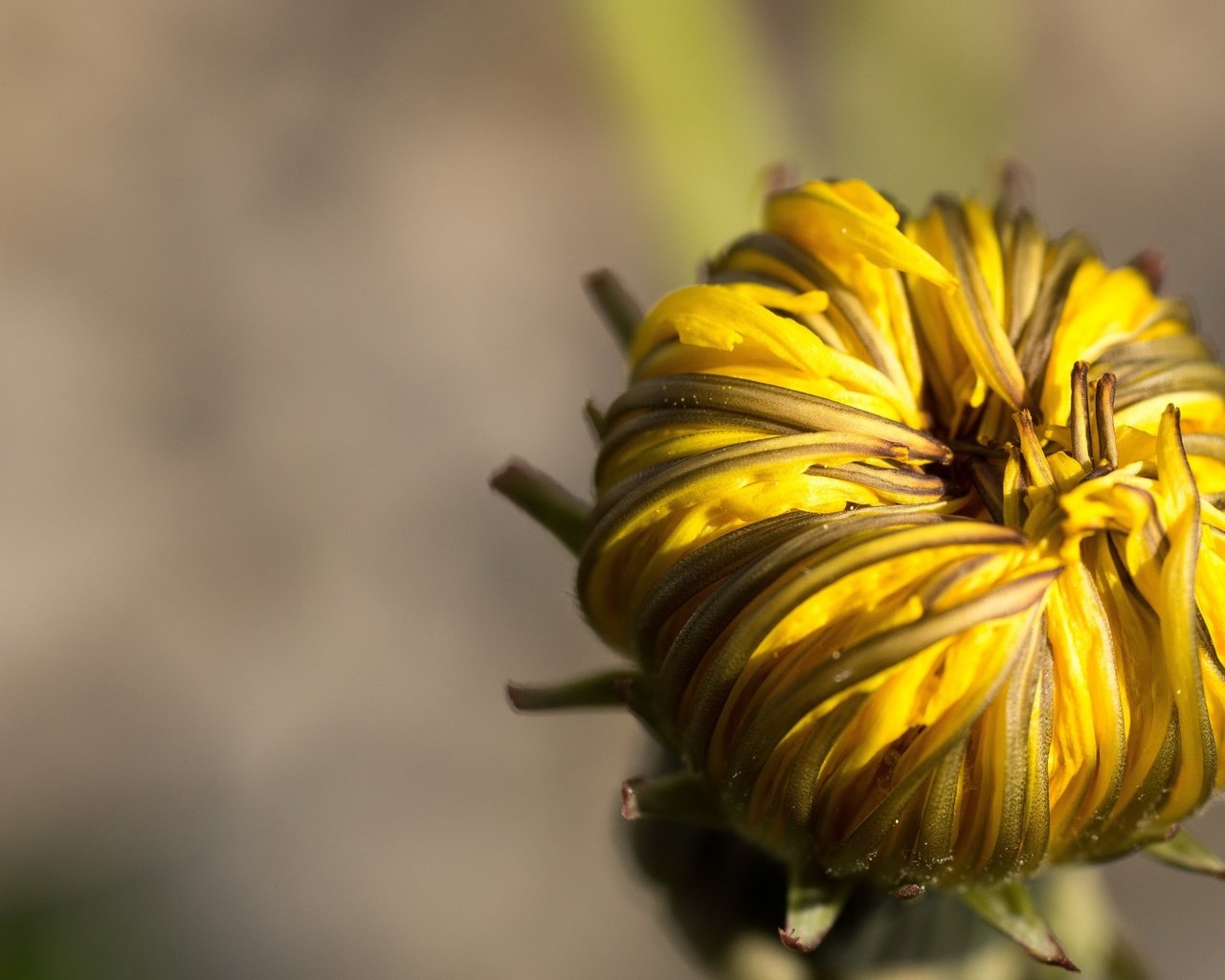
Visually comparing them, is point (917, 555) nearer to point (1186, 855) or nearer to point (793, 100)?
point (1186, 855)

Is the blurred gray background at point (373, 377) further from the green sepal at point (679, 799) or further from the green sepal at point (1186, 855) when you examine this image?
the green sepal at point (1186, 855)

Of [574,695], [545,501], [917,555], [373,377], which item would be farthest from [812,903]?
[373,377]

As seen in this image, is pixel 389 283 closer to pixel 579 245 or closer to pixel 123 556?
pixel 579 245

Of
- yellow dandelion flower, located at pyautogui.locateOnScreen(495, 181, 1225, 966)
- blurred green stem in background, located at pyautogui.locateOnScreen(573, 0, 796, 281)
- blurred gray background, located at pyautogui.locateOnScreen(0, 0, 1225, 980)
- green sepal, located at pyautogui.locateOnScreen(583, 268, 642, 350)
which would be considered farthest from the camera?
blurred gray background, located at pyautogui.locateOnScreen(0, 0, 1225, 980)

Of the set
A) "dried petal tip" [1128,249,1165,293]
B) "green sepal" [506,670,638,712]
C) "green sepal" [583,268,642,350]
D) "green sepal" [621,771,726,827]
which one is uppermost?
"green sepal" [583,268,642,350]

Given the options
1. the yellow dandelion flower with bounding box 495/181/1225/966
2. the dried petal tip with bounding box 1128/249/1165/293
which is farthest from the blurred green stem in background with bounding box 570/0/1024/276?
the yellow dandelion flower with bounding box 495/181/1225/966

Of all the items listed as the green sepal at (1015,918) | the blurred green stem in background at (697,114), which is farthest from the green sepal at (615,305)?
the blurred green stem in background at (697,114)

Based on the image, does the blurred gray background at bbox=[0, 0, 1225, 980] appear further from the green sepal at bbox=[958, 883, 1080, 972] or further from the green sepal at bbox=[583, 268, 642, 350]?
the green sepal at bbox=[958, 883, 1080, 972]
